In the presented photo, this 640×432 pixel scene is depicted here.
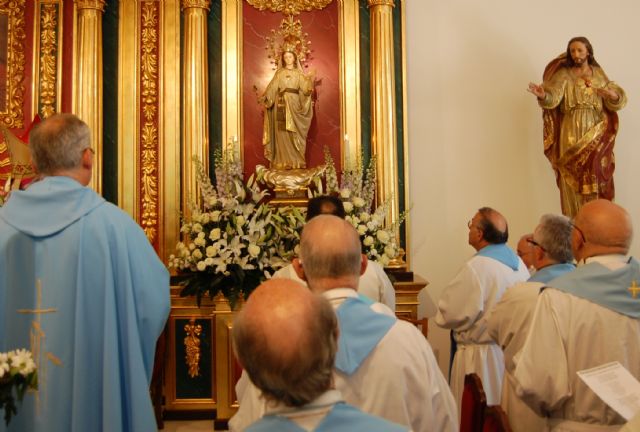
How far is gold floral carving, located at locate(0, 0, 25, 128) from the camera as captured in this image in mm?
7398

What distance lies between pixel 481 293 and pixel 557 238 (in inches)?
50.3

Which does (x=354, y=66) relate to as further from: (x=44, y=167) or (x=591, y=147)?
(x=44, y=167)

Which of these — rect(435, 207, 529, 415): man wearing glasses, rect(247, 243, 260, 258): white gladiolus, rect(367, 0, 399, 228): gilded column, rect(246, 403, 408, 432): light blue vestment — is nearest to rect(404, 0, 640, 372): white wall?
rect(367, 0, 399, 228): gilded column

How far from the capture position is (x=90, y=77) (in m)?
7.27

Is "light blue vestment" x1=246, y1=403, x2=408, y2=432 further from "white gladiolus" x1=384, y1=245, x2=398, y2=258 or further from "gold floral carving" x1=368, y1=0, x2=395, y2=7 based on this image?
"gold floral carving" x1=368, y1=0, x2=395, y2=7

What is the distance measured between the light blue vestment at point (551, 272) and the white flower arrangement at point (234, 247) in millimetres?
2783

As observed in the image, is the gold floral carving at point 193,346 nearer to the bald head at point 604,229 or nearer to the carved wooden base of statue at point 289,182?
the carved wooden base of statue at point 289,182

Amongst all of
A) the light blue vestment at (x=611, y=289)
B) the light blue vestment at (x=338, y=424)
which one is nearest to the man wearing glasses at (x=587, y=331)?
the light blue vestment at (x=611, y=289)

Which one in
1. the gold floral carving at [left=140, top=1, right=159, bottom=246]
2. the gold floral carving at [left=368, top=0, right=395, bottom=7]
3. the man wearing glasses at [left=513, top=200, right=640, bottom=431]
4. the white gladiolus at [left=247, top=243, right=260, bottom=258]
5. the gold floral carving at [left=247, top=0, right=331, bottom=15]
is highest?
the gold floral carving at [left=247, top=0, right=331, bottom=15]

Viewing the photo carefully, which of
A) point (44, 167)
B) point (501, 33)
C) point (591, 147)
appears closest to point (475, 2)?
point (501, 33)

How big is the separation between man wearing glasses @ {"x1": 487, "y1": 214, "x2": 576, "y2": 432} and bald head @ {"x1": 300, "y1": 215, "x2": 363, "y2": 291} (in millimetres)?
1491

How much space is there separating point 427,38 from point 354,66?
0.88 m

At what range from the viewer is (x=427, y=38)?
25.0 feet

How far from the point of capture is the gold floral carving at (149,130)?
7.33 m
